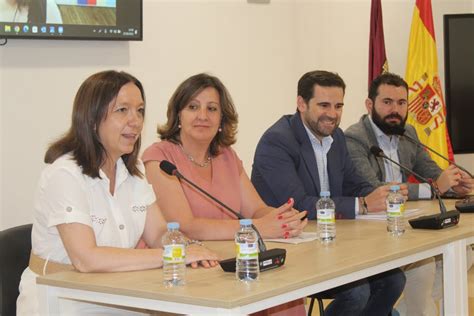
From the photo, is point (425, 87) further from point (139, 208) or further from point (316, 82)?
point (139, 208)

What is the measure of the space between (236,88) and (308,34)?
0.93 meters

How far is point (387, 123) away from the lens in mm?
4336

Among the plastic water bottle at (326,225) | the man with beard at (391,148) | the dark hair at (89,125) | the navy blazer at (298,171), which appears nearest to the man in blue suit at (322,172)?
the navy blazer at (298,171)

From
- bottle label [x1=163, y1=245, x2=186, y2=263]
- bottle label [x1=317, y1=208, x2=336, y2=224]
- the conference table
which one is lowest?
the conference table

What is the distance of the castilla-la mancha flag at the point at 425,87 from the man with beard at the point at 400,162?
51.3 inches

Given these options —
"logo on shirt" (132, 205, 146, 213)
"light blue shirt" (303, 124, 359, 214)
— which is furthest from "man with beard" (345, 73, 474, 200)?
"logo on shirt" (132, 205, 146, 213)

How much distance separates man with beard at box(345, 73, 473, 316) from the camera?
13.1 ft

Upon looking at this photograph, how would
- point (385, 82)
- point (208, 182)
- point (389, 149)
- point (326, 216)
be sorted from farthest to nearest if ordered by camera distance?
point (385, 82)
point (389, 149)
point (208, 182)
point (326, 216)

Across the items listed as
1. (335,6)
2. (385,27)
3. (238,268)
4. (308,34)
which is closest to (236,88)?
(308,34)

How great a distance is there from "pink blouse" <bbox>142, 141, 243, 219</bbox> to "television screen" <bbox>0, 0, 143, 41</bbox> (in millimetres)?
1097

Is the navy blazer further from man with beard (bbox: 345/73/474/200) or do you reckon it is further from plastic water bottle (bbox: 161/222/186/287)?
plastic water bottle (bbox: 161/222/186/287)

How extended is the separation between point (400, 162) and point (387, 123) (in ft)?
0.75

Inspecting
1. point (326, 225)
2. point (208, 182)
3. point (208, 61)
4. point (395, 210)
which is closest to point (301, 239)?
point (326, 225)

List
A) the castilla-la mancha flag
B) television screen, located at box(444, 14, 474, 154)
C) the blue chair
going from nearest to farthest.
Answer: the blue chair
the castilla-la mancha flag
television screen, located at box(444, 14, 474, 154)
